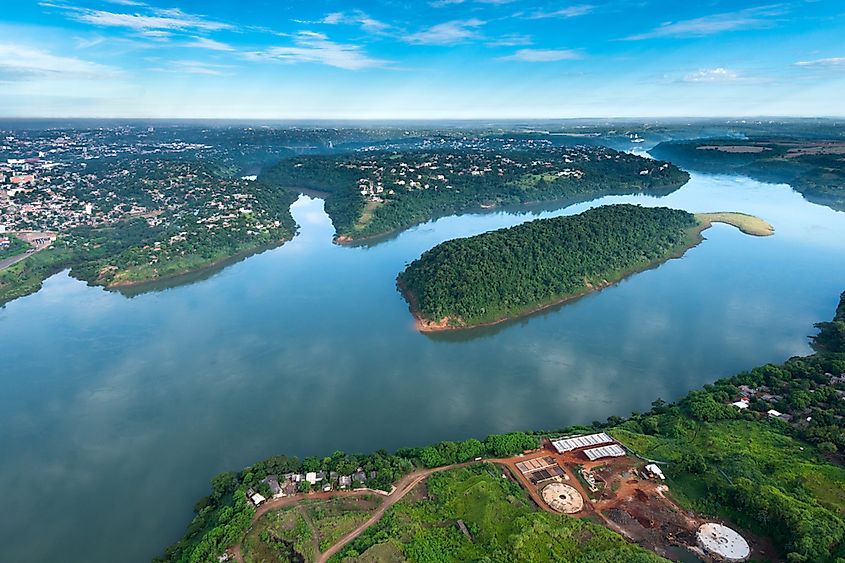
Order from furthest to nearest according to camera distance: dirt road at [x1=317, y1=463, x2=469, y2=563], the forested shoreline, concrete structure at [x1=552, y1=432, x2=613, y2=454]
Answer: the forested shoreline, concrete structure at [x1=552, y1=432, x2=613, y2=454], dirt road at [x1=317, y1=463, x2=469, y2=563]

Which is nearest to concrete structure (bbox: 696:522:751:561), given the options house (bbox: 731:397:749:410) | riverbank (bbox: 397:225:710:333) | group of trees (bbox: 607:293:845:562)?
group of trees (bbox: 607:293:845:562)

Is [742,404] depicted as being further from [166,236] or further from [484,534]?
[166,236]

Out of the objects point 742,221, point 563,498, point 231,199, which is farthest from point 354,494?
point 742,221

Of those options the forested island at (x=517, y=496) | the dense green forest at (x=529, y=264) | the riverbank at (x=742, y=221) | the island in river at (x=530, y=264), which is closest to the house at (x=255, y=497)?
the forested island at (x=517, y=496)

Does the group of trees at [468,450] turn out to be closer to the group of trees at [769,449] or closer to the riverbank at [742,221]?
the group of trees at [769,449]

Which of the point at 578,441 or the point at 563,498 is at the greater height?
the point at 578,441

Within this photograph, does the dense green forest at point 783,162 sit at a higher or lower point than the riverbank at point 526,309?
higher

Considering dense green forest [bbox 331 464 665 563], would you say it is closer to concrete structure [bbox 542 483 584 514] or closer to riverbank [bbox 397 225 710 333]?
concrete structure [bbox 542 483 584 514]
